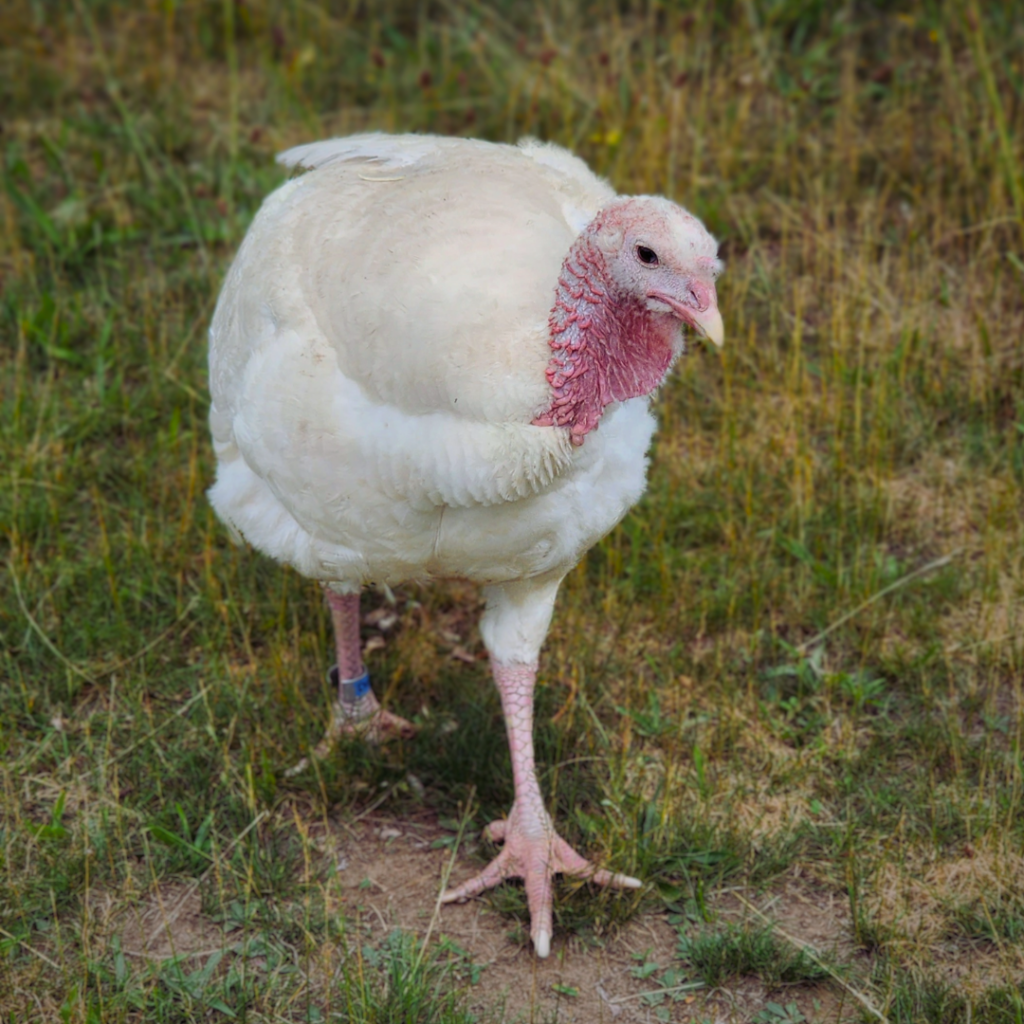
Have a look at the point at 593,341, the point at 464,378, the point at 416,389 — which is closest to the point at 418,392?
the point at 416,389

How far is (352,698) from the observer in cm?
431

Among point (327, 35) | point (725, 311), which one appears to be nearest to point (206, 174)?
point (327, 35)

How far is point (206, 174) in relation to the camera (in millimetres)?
6305

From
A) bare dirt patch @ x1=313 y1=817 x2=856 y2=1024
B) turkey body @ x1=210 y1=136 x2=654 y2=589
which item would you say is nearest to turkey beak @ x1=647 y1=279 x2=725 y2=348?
turkey body @ x1=210 y1=136 x2=654 y2=589

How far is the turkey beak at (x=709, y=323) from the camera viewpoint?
289 cm

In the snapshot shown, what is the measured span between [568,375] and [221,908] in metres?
1.76

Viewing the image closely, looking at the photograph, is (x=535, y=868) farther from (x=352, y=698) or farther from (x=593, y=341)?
(x=593, y=341)

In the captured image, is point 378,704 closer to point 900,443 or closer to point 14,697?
point 14,697

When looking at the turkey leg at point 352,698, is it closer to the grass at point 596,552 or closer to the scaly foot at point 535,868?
the grass at point 596,552

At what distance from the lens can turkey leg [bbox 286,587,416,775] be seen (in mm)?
4199

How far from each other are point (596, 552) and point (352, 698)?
1.04m

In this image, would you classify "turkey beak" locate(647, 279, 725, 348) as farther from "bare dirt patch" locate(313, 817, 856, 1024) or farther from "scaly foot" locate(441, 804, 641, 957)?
"bare dirt patch" locate(313, 817, 856, 1024)

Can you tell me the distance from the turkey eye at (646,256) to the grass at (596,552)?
164 centimetres

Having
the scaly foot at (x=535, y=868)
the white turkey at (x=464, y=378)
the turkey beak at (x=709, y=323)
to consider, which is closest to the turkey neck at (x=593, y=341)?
the white turkey at (x=464, y=378)
